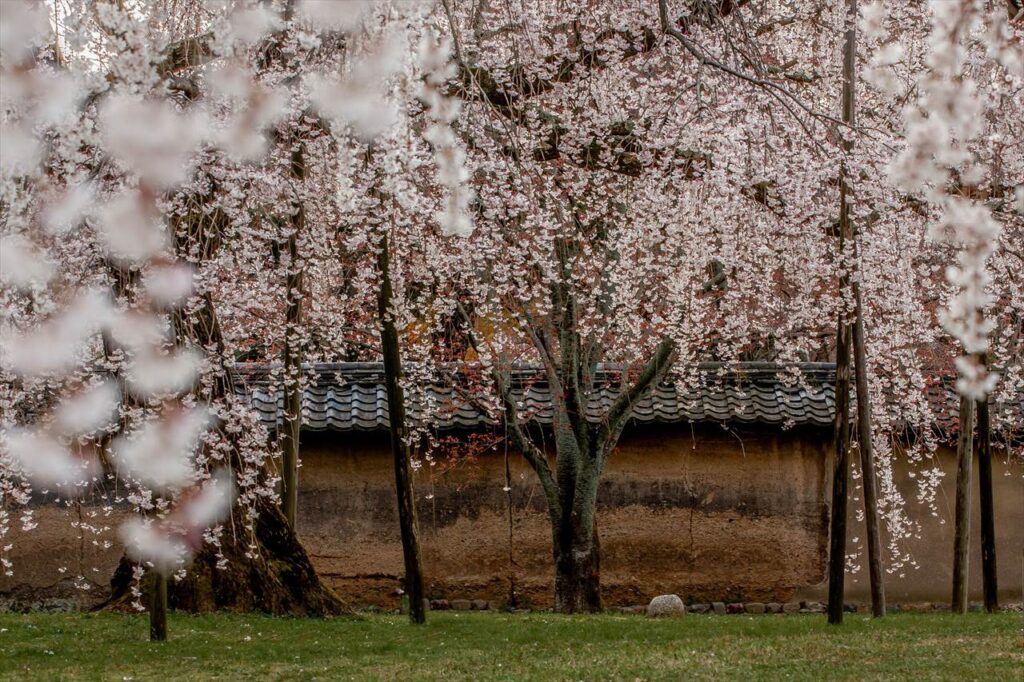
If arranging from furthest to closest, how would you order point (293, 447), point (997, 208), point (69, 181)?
1. point (293, 447)
2. point (997, 208)
3. point (69, 181)

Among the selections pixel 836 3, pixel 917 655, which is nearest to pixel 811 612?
pixel 917 655

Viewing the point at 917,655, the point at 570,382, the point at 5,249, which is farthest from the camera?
the point at 570,382

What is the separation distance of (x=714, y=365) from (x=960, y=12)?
9.46 meters

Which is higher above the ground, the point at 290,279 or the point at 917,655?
the point at 290,279

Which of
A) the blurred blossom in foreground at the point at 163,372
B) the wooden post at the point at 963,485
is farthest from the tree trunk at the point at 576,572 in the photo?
the blurred blossom in foreground at the point at 163,372

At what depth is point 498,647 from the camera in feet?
26.3

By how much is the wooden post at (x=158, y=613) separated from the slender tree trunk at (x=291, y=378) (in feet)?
6.20

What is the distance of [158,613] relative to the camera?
770 centimetres

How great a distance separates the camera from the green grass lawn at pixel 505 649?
6.60 m

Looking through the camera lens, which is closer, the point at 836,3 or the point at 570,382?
the point at 836,3

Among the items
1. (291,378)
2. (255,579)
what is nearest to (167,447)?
(291,378)

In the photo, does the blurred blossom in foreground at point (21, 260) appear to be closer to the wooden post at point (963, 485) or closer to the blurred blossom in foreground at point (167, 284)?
the blurred blossom in foreground at point (167, 284)

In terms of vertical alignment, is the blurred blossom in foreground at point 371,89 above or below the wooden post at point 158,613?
above

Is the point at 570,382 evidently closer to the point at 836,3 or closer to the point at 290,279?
the point at 290,279
